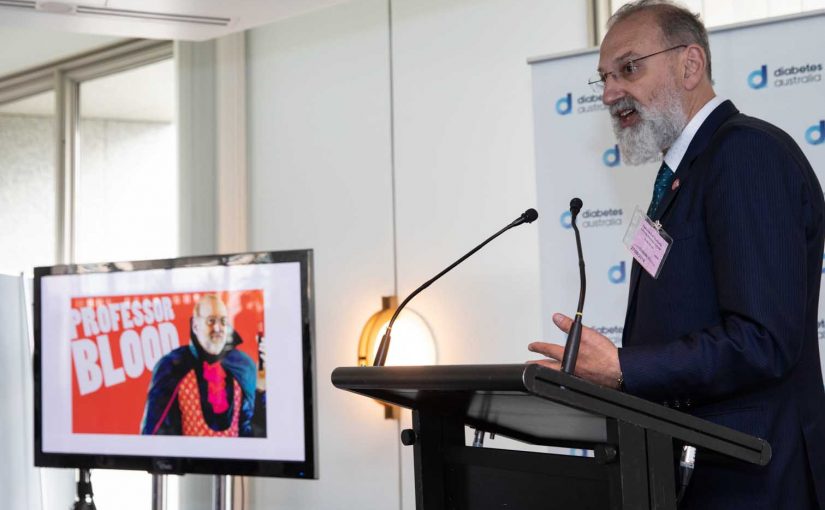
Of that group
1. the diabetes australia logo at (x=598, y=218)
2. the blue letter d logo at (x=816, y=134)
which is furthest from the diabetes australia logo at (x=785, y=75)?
the diabetes australia logo at (x=598, y=218)

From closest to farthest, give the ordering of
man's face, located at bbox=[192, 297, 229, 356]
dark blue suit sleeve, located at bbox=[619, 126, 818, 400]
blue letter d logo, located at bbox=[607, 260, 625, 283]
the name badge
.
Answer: dark blue suit sleeve, located at bbox=[619, 126, 818, 400]
the name badge
blue letter d logo, located at bbox=[607, 260, 625, 283]
man's face, located at bbox=[192, 297, 229, 356]

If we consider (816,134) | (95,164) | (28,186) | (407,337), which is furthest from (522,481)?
(28,186)

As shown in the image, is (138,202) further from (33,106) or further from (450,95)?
(450,95)

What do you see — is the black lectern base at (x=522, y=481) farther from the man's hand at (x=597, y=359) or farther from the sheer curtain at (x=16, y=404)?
the sheer curtain at (x=16, y=404)

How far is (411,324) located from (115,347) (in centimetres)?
116

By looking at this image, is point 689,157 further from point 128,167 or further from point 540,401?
point 128,167

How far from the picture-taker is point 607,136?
3.17 m

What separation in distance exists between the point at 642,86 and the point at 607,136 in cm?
125

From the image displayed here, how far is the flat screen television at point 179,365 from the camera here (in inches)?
133

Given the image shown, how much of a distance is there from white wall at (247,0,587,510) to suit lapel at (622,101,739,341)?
2.08 m

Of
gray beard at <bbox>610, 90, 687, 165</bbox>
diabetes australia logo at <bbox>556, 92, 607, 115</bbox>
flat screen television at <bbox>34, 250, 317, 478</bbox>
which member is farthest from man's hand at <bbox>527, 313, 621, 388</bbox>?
flat screen television at <bbox>34, 250, 317, 478</bbox>

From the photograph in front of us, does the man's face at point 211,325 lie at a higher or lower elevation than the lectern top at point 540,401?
higher

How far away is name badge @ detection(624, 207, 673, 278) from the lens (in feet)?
5.43

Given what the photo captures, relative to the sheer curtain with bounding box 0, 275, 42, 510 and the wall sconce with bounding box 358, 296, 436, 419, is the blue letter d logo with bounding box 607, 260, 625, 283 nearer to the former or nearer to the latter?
the wall sconce with bounding box 358, 296, 436, 419
